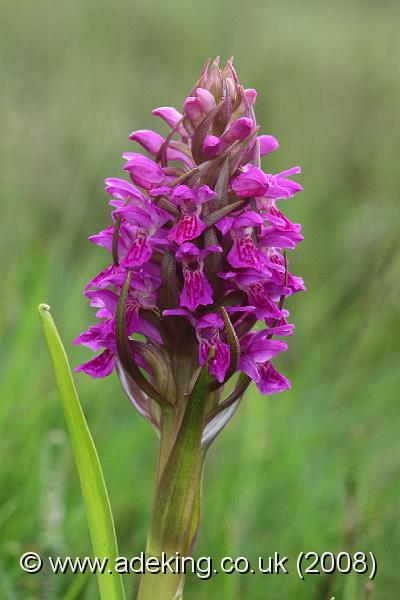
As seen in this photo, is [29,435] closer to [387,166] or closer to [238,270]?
[238,270]

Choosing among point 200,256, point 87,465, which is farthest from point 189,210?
point 87,465

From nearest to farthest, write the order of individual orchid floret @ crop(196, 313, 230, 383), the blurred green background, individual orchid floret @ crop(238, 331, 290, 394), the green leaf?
the green leaf < individual orchid floret @ crop(196, 313, 230, 383) < individual orchid floret @ crop(238, 331, 290, 394) < the blurred green background

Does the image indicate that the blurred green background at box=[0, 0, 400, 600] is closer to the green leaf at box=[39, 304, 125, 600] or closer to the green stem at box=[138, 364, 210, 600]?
the green stem at box=[138, 364, 210, 600]

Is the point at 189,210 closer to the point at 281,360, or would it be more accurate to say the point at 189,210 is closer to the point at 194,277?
the point at 194,277

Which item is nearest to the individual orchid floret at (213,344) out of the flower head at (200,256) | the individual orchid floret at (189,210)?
the flower head at (200,256)

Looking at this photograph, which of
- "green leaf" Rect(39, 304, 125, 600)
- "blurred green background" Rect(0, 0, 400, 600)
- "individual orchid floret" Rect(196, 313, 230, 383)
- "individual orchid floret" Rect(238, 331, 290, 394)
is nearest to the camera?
"green leaf" Rect(39, 304, 125, 600)

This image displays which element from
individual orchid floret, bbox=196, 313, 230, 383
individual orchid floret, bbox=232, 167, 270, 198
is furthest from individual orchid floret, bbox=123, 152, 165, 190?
individual orchid floret, bbox=196, 313, 230, 383

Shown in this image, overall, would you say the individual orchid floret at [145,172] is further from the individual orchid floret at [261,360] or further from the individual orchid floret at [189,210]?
the individual orchid floret at [261,360]

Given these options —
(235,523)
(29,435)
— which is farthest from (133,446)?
(235,523)
